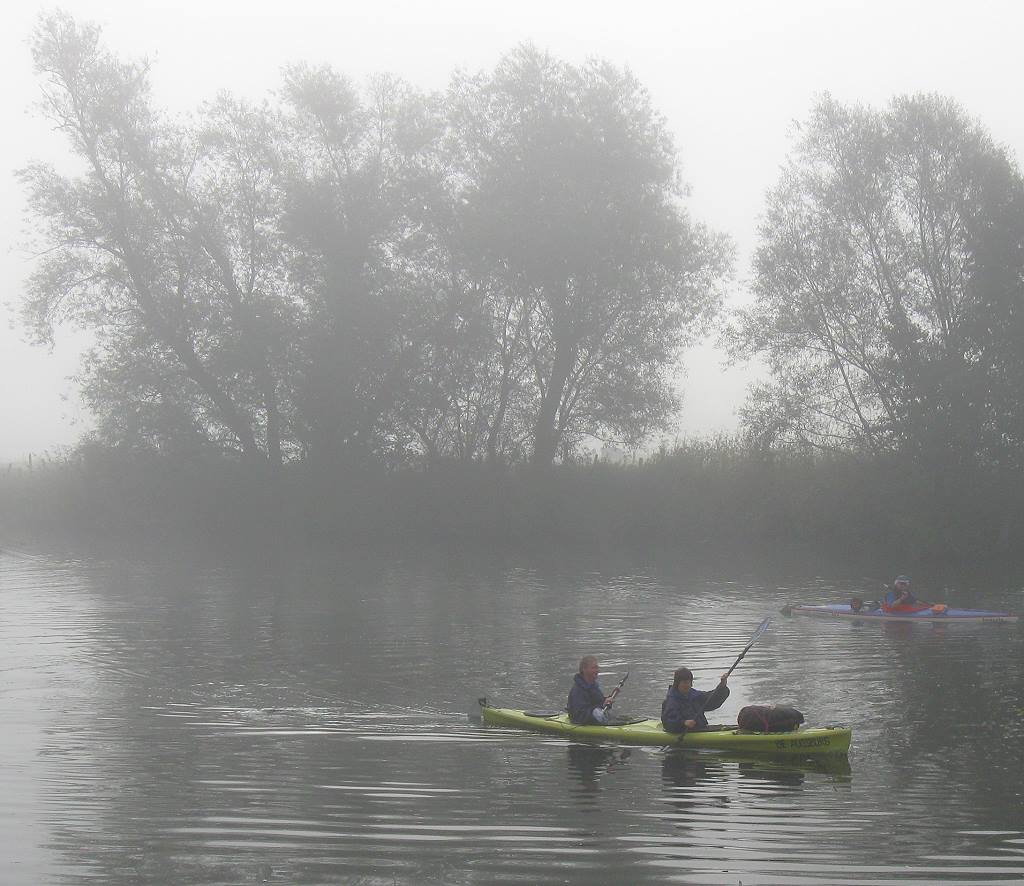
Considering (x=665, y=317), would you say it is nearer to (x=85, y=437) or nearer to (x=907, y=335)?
(x=907, y=335)

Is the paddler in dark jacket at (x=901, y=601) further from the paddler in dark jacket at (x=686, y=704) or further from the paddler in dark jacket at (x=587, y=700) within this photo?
the paddler in dark jacket at (x=686, y=704)

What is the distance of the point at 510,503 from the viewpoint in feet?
135

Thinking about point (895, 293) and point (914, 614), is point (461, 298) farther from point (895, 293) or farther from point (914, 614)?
point (914, 614)

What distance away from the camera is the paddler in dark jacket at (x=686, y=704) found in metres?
13.0

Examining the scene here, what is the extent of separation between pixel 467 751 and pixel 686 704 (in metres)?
2.33

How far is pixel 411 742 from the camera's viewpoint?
13.3 meters

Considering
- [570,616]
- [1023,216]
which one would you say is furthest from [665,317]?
[570,616]

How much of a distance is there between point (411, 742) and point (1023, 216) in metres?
28.7

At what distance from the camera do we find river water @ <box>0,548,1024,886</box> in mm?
8719

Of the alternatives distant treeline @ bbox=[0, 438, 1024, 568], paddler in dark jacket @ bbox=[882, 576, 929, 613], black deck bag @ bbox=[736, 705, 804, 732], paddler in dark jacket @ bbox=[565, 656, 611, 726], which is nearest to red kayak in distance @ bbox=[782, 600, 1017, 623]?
paddler in dark jacket @ bbox=[882, 576, 929, 613]

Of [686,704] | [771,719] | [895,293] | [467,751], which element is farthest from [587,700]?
[895,293]

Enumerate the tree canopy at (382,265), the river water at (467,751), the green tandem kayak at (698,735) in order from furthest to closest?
the tree canopy at (382,265)
the green tandem kayak at (698,735)
the river water at (467,751)

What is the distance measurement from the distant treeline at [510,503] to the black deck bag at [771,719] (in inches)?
954

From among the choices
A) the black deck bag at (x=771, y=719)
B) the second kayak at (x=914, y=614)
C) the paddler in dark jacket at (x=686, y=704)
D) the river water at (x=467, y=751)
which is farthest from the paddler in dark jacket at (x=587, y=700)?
the second kayak at (x=914, y=614)
